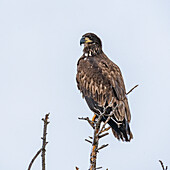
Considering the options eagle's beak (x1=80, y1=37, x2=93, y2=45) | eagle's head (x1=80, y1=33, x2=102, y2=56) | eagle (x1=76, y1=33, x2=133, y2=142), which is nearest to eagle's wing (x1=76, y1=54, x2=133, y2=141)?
eagle (x1=76, y1=33, x2=133, y2=142)

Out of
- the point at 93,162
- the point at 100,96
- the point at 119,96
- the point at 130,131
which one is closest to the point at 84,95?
the point at 100,96

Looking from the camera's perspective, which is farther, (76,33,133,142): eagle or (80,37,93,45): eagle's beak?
(80,37,93,45): eagle's beak

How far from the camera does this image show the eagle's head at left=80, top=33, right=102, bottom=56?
9211mm

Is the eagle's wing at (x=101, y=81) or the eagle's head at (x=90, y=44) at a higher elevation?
the eagle's head at (x=90, y=44)

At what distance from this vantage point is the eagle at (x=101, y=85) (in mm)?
7641

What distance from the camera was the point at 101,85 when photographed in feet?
27.6

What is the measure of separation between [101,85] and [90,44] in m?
1.28

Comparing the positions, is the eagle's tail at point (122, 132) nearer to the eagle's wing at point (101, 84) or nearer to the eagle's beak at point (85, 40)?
the eagle's wing at point (101, 84)

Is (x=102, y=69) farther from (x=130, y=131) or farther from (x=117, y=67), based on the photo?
(x=130, y=131)

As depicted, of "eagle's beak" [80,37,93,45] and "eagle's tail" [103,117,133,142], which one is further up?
"eagle's beak" [80,37,93,45]

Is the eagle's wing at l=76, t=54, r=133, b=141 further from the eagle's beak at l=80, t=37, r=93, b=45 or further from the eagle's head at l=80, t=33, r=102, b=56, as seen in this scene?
the eagle's beak at l=80, t=37, r=93, b=45

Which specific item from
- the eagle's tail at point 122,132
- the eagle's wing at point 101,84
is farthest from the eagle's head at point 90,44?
the eagle's tail at point 122,132

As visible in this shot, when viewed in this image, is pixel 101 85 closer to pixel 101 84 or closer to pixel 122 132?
pixel 101 84

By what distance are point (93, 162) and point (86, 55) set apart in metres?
5.56
